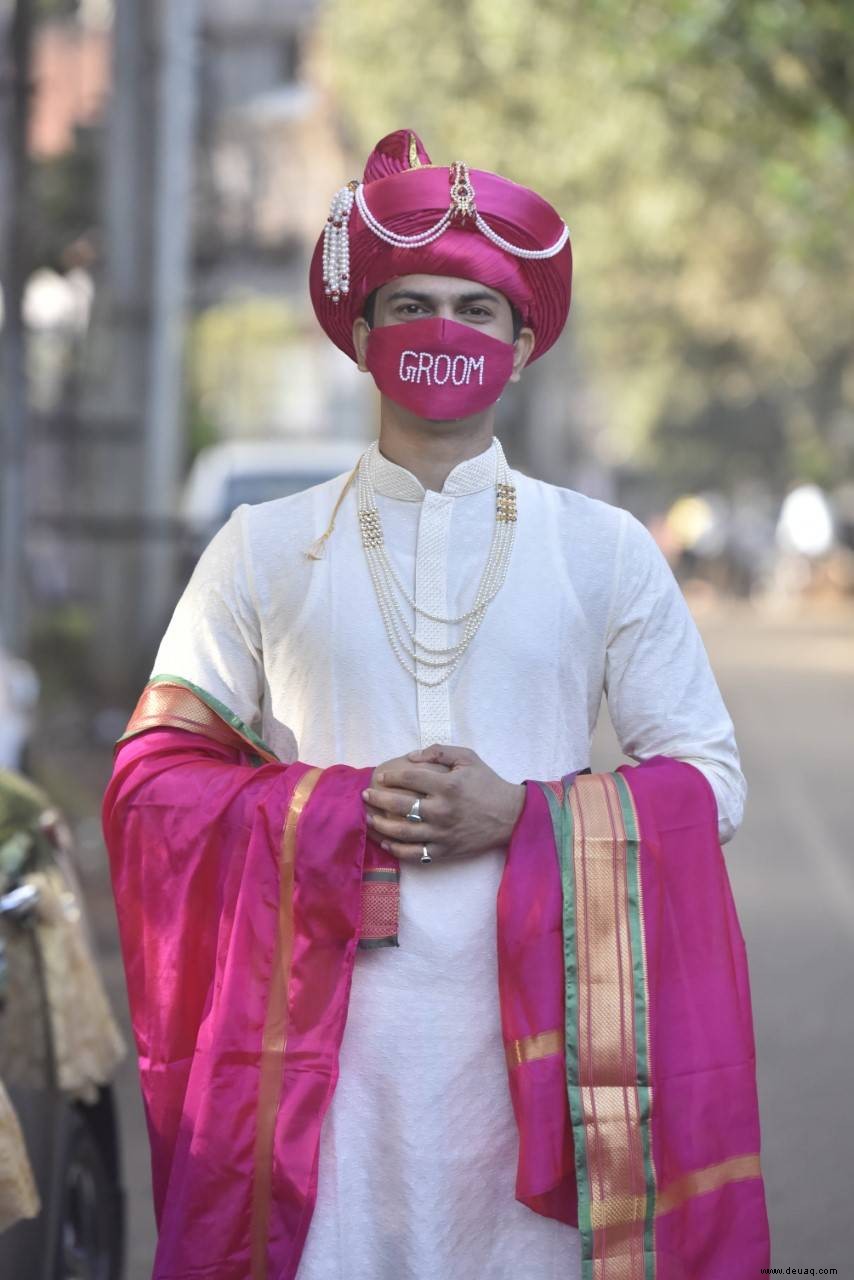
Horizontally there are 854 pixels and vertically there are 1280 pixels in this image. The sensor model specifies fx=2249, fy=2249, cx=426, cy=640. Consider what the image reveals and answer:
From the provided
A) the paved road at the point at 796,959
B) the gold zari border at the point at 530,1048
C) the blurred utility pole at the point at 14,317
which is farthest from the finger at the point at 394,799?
the blurred utility pole at the point at 14,317

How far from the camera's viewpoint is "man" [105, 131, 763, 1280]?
301 cm

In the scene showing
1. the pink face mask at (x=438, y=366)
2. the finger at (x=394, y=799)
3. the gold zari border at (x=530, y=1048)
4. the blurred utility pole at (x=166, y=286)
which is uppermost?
the blurred utility pole at (x=166, y=286)

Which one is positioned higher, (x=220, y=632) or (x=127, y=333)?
(x=127, y=333)

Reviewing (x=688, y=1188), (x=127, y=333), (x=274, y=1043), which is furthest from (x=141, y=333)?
(x=688, y=1188)

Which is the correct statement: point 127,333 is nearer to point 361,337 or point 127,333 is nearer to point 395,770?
point 361,337

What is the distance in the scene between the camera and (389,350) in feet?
10.3

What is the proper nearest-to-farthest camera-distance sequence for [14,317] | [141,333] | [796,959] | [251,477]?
1. [796,959]
2. [14,317]
3. [251,477]
4. [141,333]

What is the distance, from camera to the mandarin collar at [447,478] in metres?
3.19

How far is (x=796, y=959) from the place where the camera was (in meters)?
8.57

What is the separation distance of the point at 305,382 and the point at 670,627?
53583 millimetres

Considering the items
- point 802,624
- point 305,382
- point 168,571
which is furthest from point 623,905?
point 305,382

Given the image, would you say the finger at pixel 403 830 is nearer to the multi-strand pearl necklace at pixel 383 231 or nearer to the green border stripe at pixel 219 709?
the green border stripe at pixel 219 709

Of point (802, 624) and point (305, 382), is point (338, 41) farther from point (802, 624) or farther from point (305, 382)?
point (305, 382)

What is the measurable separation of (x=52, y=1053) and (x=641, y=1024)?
1425 mm
